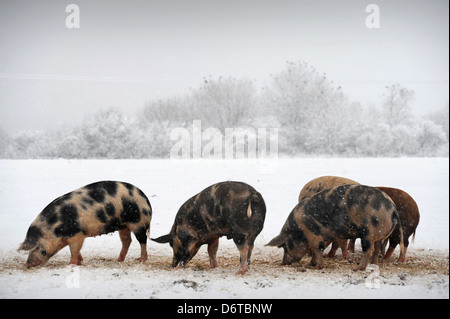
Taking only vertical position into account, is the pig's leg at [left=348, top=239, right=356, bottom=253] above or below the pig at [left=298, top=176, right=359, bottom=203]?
below

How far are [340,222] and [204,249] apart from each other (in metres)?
2.62

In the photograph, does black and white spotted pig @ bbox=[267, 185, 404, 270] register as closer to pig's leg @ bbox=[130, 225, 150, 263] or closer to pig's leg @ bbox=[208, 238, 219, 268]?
pig's leg @ bbox=[208, 238, 219, 268]

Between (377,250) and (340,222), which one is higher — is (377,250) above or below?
below

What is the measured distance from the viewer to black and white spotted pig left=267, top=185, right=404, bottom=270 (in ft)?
17.5

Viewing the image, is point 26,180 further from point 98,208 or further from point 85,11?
point 85,11

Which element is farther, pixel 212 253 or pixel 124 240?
pixel 124 240

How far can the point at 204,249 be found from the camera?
7293 mm

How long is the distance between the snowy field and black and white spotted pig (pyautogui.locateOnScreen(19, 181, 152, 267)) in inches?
10.1

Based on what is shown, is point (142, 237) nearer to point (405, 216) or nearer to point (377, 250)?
point (377, 250)

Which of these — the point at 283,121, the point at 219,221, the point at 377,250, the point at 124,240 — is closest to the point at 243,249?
the point at 219,221

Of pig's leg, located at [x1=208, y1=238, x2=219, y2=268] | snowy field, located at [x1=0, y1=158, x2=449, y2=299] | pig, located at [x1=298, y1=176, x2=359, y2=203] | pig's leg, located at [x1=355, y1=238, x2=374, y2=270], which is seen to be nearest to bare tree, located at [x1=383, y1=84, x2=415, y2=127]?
snowy field, located at [x1=0, y1=158, x2=449, y2=299]

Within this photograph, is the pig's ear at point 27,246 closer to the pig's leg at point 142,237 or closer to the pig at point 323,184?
the pig's leg at point 142,237

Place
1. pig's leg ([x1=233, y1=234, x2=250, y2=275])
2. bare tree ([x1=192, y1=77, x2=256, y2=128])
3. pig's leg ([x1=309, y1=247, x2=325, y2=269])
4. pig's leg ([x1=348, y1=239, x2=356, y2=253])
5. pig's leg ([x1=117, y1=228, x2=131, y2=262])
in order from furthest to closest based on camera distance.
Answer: bare tree ([x1=192, y1=77, x2=256, y2=128]), pig's leg ([x1=348, y1=239, x2=356, y2=253]), pig's leg ([x1=117, y1=228, x2=131, y2=262]), pig's leg ([x1=309, y1=247, x2=325, y2=269]), pig's leg ([x1=233, y1=234, x2=250, y2=275])

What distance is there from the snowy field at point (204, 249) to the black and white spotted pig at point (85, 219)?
0.26m
